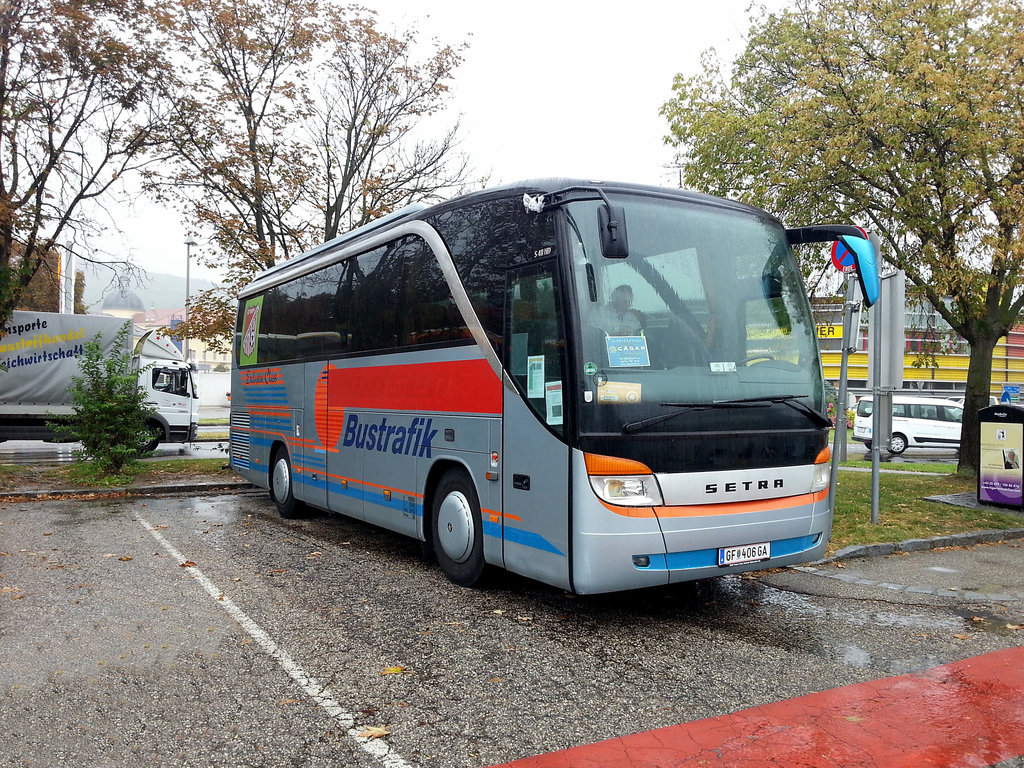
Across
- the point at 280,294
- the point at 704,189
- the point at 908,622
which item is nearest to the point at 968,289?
the point at 704,189

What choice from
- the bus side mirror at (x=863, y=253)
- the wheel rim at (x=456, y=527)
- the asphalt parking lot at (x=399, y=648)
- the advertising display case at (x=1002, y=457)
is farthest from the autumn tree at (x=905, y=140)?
the wheel rim at (x=456, y=527)

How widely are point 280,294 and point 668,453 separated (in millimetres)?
7502

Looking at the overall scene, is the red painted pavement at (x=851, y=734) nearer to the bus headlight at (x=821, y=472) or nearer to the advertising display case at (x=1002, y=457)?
the bus headlight at (x=821, y=472)

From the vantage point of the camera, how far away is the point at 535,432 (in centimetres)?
590

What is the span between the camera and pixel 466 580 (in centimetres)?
692

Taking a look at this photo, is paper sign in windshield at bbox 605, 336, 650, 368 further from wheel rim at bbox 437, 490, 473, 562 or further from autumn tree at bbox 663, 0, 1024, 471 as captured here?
autumn tree at bbox 663, 0, 1024, 471

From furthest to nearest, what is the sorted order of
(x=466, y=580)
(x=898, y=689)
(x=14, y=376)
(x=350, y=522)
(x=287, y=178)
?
(x=14, y=376) < (x=287, y=178) < (x=350, y=522) < (x=466, y=580) < (x=898, y=689)

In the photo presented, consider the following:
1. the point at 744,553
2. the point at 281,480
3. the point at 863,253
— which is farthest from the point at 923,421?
the point at 744,553

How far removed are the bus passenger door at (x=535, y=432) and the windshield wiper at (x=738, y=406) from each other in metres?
0.54

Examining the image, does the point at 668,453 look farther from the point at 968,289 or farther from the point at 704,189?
the point at 704,189

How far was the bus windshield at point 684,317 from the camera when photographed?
5.55 meters

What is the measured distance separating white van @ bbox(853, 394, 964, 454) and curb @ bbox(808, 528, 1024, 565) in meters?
22.1

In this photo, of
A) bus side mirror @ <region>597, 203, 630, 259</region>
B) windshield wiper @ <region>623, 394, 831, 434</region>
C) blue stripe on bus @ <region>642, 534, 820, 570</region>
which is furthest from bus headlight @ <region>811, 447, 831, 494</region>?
bus side mirror @ <region>597, 203, 630, 259</region>

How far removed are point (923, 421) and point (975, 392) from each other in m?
17.7
